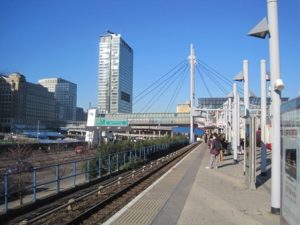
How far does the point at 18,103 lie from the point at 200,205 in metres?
137

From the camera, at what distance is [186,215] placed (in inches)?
424

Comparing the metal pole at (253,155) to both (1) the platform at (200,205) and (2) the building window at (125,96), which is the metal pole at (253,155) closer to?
(1) the platform at (200,205)

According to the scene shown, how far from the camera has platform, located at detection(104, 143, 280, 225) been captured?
10312mm

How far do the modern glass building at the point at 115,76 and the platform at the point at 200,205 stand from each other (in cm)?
10510

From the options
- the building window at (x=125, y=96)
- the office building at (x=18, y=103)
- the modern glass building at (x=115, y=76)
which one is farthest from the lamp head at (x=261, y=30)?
the office building at (x=18, y=103)

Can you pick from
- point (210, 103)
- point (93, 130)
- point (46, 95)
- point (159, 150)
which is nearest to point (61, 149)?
point (93, 130)

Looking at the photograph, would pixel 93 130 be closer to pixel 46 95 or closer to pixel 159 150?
pixel 159 150

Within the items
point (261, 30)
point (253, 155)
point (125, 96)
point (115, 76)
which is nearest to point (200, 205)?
point (253, 155)

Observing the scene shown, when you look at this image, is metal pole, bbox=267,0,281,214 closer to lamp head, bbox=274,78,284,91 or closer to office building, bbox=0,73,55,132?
lamp head, bbox=274,78,284,91

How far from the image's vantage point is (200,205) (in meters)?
12.2

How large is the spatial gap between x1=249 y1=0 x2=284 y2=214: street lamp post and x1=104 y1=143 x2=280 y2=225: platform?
636mm

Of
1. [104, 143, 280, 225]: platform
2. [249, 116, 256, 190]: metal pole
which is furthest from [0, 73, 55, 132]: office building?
[249, 116, 256, 190]: metal pole

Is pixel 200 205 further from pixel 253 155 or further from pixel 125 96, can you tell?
pixel 125 96

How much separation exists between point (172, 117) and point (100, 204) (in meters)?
103
